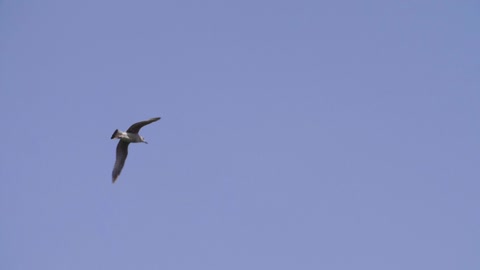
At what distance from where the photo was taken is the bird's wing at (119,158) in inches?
1368

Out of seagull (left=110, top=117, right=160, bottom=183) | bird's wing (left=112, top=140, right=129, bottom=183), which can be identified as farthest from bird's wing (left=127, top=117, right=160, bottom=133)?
bird's wing (left=112, top=140, right=129, bottom=183)

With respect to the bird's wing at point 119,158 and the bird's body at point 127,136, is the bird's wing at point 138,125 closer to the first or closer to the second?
the bird's body at point 127,136

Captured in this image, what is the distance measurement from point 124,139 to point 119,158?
1772 millimetres

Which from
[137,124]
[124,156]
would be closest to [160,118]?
[137,124]

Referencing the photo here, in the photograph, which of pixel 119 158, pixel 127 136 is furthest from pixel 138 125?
pixel 119 158

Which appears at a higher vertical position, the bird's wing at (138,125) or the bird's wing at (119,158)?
the bird's wing at (138,125)

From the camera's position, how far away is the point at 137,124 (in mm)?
33031

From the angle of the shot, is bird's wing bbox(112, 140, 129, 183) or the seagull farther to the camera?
bird's wing bbox(112, 140, 129, 183)

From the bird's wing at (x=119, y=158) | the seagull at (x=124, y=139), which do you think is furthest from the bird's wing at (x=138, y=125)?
the bird's wing at (x=119, y=158)

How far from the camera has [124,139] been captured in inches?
1316

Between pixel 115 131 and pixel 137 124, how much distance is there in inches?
46.5

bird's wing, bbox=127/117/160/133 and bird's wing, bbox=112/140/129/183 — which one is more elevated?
bird's wing, bbox=127/117/160/133

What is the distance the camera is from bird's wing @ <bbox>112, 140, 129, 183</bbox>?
3475 centimetres

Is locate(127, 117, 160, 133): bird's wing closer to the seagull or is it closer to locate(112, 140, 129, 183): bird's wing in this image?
the seagull
